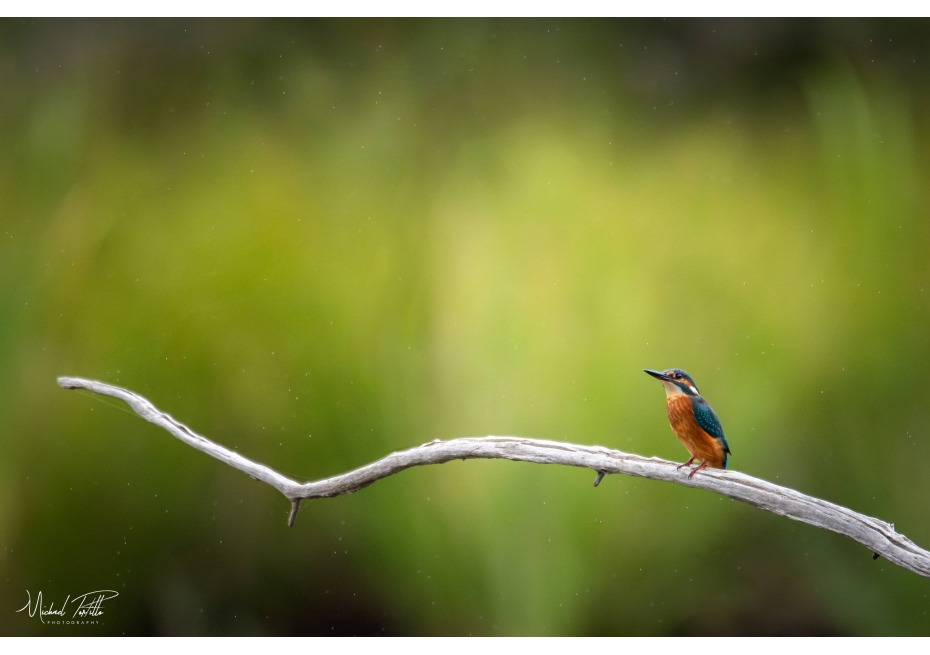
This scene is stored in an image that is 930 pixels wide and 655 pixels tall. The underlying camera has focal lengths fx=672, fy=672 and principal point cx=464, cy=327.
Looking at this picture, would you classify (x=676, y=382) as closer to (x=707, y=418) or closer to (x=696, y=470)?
(x=707, y=418)

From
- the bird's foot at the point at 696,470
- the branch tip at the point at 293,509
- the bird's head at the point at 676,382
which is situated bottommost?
the branch tip at the point at 293,509

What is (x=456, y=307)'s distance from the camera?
1.99 meters

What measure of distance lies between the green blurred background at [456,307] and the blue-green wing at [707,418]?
0.58 ft

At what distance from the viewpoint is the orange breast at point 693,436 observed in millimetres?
1700

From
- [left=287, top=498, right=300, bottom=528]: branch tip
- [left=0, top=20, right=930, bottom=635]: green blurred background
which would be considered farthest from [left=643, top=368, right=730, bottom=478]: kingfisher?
[left=287, top=498, right=300, bottom=528]: branch tip
